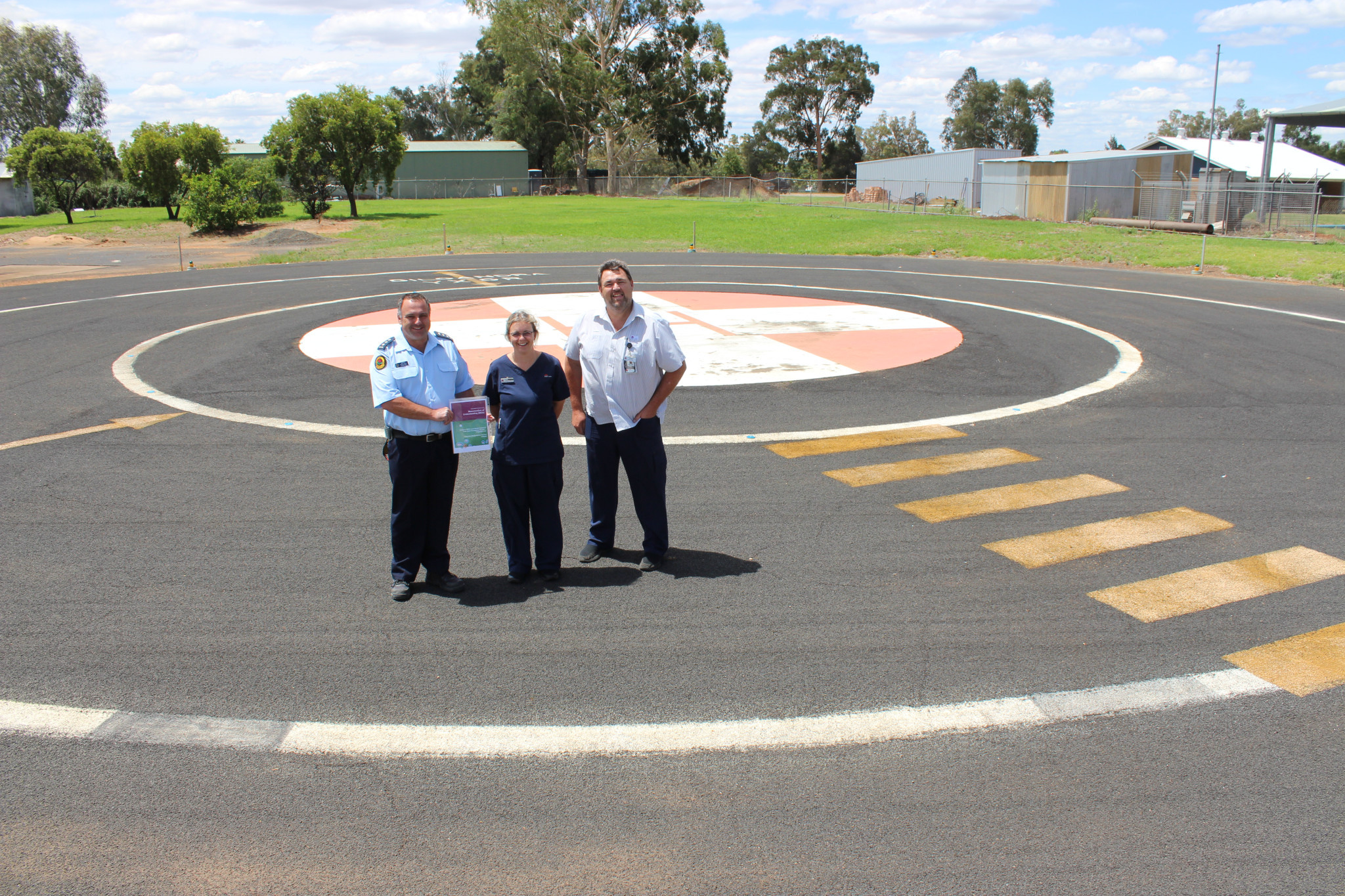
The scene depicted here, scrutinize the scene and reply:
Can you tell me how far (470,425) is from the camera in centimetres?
598

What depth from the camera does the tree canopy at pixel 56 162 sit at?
192 ft

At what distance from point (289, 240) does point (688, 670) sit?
39.4 meters

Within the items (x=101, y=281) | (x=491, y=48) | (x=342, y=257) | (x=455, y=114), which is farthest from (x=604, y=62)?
(x=101, y=281)

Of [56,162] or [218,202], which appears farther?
[56,162]

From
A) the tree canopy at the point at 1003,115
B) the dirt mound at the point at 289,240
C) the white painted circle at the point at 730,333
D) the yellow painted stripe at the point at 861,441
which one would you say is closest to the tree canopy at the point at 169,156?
the dirt mound at the point at 289,240

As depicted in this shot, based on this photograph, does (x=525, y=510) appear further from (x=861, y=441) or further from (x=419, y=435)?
(x=861, y=441)

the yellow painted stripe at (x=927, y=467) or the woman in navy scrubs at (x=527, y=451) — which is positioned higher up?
the woman in navy scrubs at (x=527, y=451)

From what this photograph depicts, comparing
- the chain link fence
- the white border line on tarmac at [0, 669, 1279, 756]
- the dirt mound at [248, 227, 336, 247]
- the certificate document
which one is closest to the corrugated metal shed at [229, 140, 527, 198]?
the chain link fence

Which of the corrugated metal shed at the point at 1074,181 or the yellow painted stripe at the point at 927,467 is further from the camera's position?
the corrugated metal shed at the point at 1074,181

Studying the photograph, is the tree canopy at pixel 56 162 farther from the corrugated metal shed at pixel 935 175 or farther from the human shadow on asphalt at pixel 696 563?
the human shadow on asphalt at pixel 696 563

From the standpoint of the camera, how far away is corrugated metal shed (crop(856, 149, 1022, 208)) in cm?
6303

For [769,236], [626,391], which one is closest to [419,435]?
[626,391]

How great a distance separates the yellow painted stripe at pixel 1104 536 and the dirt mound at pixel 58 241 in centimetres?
4607

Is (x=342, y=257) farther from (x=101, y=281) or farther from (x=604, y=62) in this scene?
(x=604, y=62)
